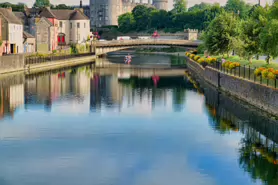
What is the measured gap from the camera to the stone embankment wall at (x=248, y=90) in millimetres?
37781

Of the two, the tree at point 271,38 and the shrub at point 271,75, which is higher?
the tree at point 271,38

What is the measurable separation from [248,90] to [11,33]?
60.9 m

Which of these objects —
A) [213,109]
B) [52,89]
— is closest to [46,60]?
[52,89]

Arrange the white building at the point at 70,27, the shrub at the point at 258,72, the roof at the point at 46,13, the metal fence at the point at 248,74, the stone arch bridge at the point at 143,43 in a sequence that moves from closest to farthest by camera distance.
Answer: the metal fence at the point at 248,74
the shrub at the point at 258,72
the roof at the point at 46,13
the stone arch bridge at the point at 143,43
the white building at the point at 70,27

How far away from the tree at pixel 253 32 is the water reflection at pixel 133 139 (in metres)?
10.0

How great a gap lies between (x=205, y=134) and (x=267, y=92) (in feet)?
20.6

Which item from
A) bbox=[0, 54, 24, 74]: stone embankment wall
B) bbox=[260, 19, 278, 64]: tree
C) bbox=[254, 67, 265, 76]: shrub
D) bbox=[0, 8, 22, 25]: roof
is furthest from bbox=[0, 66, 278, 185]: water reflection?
bbox=[0, 8, 22, 25]: roof

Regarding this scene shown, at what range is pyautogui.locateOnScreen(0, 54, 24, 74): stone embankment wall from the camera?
7244 cm

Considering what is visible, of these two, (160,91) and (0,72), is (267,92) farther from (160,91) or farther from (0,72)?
(0,72)

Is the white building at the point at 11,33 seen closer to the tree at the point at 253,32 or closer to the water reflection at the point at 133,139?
the water reflection at the point at 133,139

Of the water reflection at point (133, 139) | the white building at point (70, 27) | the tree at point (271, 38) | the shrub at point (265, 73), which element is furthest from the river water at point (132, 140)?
the white building at point (70, 27)

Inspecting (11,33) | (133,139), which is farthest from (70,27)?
Result: (133,139)

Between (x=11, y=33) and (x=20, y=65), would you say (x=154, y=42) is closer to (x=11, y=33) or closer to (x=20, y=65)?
(x=11, y=33)

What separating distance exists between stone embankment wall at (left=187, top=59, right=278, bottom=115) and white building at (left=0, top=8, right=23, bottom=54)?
1654 inches
